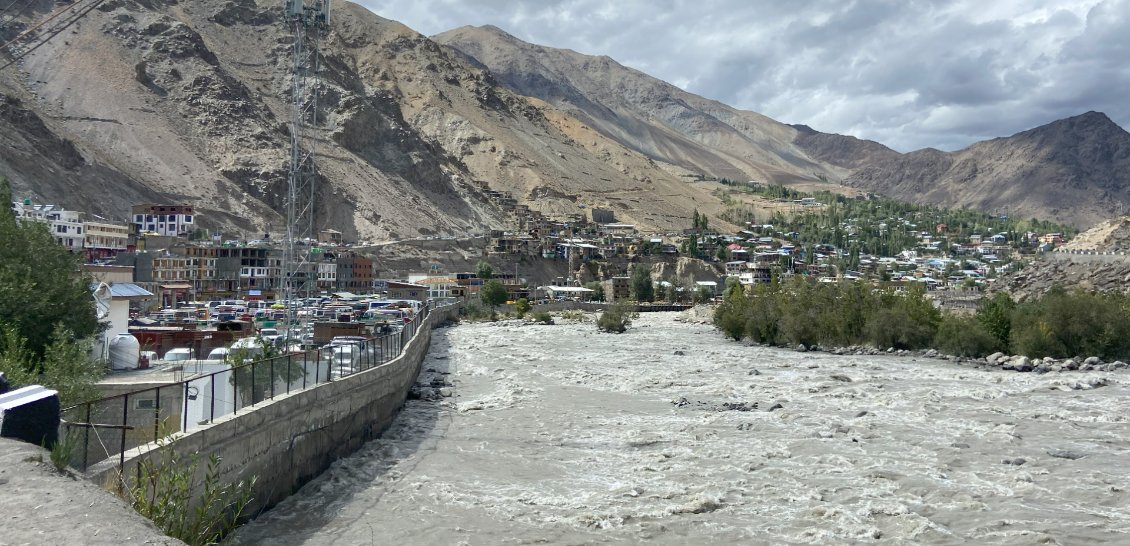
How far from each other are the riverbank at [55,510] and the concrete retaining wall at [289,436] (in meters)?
1.08

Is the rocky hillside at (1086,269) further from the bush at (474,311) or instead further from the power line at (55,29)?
the power line at (55,29)

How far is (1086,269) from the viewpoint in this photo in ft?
233

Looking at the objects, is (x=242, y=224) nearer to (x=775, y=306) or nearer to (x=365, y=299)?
(x=365, y=299)

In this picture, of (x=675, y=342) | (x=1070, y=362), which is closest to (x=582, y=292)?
(x=675, y=342)

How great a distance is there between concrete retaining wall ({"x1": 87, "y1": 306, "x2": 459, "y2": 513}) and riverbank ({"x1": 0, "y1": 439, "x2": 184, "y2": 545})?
1083mm

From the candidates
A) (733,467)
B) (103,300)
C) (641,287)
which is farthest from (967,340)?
(641,287)

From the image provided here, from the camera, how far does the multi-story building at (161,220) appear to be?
291 feet

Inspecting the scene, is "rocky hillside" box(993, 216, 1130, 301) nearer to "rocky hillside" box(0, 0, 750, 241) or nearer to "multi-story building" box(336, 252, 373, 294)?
"multi-story building" box(336, 252, 373, 294)

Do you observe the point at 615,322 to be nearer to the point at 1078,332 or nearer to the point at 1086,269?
the point at 1078,332

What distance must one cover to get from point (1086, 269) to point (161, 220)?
297 feet

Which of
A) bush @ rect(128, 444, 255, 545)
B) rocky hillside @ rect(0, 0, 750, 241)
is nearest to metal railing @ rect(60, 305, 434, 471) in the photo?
bush @ rect(128, 444, 255, 545)

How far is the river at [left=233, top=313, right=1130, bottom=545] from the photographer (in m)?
14.0

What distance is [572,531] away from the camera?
45.3ft

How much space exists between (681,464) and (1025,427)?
38.4 feet
